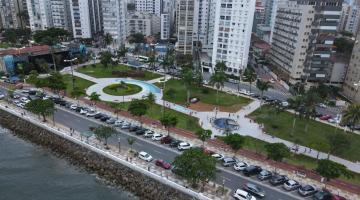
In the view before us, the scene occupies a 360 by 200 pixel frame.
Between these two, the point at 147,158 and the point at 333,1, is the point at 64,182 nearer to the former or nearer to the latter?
the point at 147,158

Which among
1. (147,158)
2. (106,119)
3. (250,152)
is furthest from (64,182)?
(250,152)

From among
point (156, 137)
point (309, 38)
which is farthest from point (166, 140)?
point (309, 38)

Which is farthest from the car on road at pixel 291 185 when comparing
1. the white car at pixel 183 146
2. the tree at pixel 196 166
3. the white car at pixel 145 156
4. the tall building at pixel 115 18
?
the tall building at pixel 115 18

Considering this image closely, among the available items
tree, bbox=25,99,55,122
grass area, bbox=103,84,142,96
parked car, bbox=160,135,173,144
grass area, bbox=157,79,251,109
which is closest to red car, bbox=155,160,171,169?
parked car, bbox=160,135,173,144

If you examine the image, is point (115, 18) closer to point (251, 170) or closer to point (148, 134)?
point (148, 134)

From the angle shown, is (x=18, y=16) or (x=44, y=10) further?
(x=18, y=16)

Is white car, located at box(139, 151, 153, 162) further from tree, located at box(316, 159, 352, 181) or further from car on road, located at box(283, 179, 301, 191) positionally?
tree, located at box(316, 159, 352, 181)
